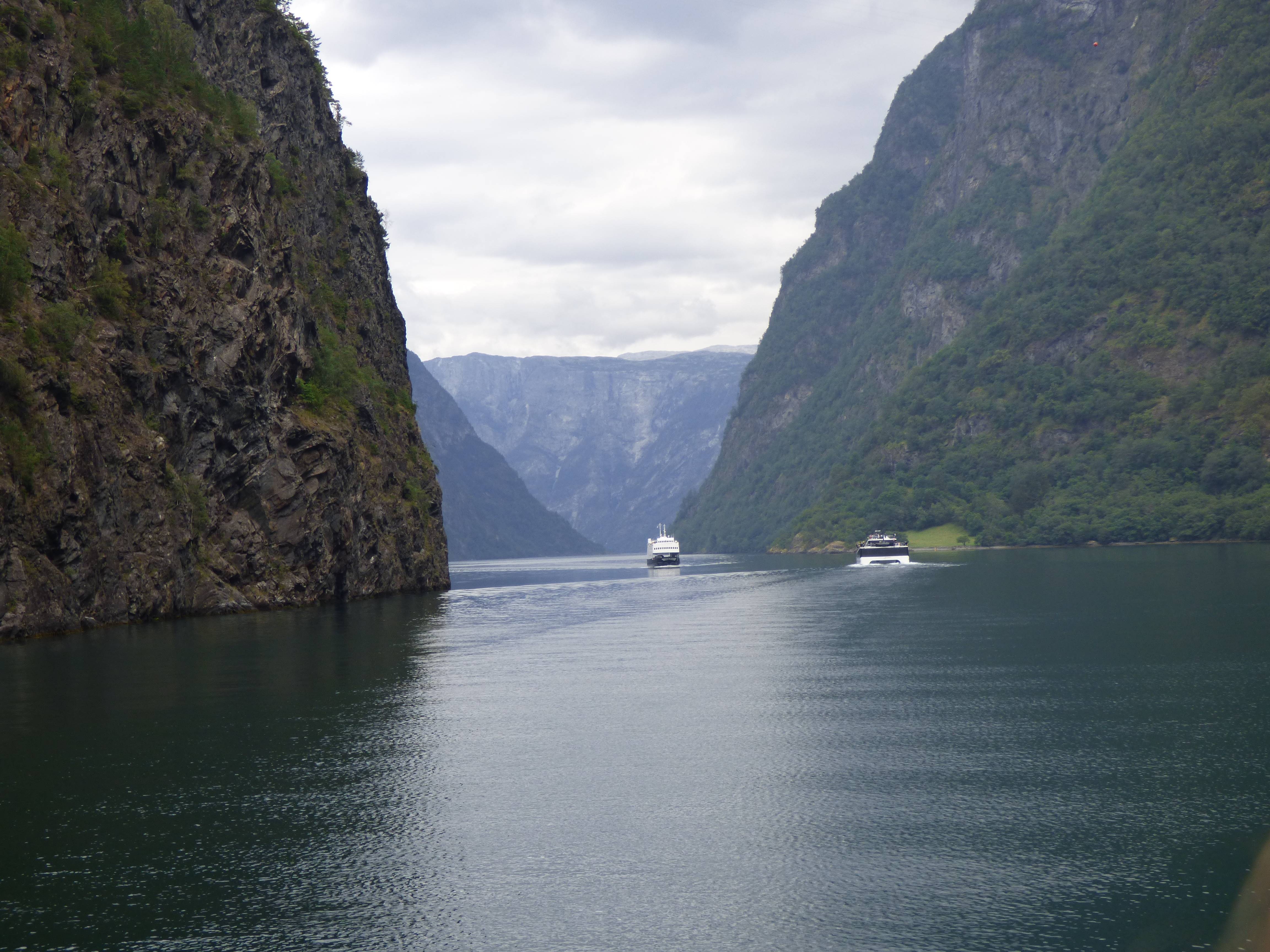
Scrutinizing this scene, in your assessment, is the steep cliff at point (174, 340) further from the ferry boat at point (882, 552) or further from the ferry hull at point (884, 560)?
the ferry boat at point (882, 552)

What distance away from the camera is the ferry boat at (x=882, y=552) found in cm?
15638

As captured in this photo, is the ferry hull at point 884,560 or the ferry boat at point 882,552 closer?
the ferry hull at point 884,560

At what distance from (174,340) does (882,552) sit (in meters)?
106

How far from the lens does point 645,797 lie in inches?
834

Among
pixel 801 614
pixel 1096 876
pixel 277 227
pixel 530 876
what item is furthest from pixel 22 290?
pixel 1096 876

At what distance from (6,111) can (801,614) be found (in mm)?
48974

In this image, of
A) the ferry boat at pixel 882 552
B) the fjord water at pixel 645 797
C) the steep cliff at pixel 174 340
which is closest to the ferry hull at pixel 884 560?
the ferry boat at pixel 882 552

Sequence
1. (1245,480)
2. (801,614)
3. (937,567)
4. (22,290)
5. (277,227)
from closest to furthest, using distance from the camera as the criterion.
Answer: (22,290) < (801,614) < (277,227) < (937,567) < (1245,480)

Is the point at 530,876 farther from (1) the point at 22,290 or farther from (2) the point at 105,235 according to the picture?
(2) the point at 105,235

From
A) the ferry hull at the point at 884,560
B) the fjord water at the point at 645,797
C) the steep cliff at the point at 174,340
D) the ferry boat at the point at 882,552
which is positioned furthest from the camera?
the ferry boat at the point at 882,552

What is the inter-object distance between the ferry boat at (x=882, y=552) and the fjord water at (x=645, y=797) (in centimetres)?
11092

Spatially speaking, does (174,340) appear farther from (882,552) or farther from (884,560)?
(882,552)

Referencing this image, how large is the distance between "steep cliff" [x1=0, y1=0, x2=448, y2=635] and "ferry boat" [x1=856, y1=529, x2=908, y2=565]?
65510mm

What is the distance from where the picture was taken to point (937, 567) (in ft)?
436
